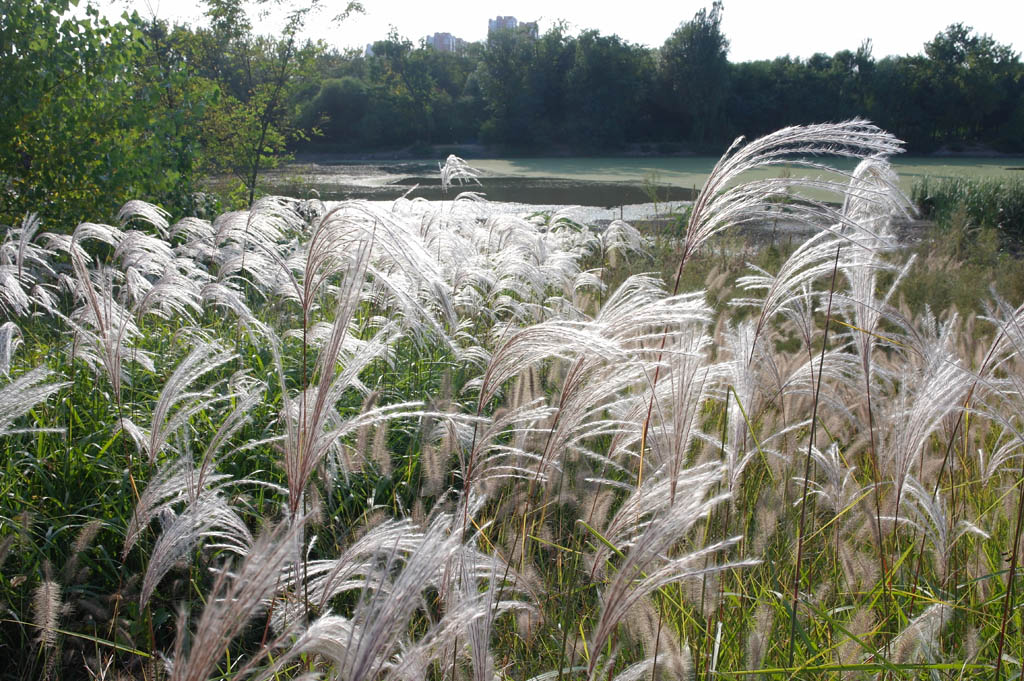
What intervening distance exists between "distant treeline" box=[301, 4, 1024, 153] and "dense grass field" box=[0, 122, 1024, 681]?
37.2 m

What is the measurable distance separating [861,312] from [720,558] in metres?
0.70

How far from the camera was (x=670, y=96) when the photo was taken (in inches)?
1633

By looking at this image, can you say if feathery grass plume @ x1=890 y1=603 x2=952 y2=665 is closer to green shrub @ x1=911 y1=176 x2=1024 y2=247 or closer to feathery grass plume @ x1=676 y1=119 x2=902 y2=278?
feathery grass plume @ x1=676 y1=119 x2=902 y2=278

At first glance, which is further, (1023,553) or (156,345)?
(156,345)

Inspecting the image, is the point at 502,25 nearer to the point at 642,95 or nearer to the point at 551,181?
the point at 642,95

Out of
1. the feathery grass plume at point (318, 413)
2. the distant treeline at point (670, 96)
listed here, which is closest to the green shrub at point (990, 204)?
the feathery grass plume at point (318, 413)

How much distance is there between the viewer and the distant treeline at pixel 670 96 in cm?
3656

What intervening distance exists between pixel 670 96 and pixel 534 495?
1706 inches

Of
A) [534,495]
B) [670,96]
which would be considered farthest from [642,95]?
[534,495]

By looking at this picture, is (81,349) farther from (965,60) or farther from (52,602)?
(965,60)

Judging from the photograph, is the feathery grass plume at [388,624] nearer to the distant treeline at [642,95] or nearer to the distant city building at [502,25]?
the distant treeline at [642,95]

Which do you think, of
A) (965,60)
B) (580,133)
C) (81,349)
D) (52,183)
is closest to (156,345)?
(81,349)

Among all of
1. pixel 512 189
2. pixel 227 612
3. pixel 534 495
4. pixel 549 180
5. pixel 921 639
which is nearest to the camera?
pixel 227 612

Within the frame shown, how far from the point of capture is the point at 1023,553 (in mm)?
1707
